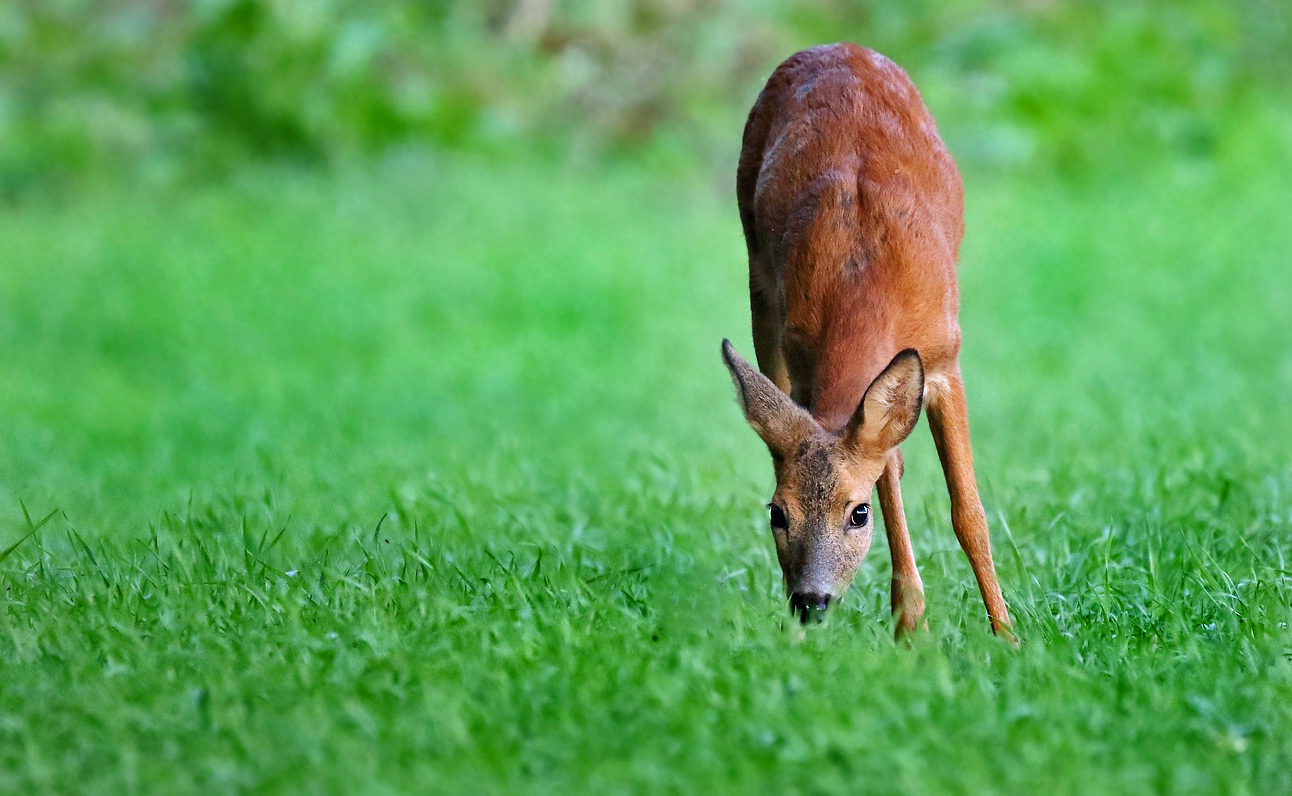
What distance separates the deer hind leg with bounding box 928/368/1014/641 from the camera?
482 cm

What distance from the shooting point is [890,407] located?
442cm

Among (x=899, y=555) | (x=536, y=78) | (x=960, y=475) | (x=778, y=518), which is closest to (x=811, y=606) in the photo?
(x=778, y=518)

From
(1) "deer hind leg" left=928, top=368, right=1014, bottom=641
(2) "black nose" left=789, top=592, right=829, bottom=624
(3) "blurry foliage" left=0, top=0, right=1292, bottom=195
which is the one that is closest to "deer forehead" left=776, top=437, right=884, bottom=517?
(2) "black nose" left=789, top=592, right=829, bottom=624

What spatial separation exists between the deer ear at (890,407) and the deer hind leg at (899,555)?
268mm

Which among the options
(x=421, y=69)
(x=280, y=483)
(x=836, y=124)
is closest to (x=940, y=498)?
(x=836, y=124)

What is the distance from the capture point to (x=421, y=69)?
1420 centimetres

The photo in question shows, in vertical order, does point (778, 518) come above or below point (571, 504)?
below

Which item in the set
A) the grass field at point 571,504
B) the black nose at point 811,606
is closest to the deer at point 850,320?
the black nose at point 811,606

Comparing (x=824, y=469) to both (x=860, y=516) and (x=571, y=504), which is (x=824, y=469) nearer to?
(x=860, y=516)

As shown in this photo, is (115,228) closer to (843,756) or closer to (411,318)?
(411,318)

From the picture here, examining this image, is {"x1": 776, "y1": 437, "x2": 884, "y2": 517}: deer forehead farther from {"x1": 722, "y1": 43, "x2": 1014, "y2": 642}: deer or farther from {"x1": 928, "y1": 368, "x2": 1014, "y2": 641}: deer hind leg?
{"x1": 928, "y1": 368, "x2": 1014, "y2": 641}: deer hind leg

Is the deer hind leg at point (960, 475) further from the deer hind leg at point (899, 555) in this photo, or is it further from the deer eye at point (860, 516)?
the deer eye at point (860, 516)

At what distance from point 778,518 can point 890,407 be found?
404 mm

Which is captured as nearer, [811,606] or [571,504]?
[811,606]
